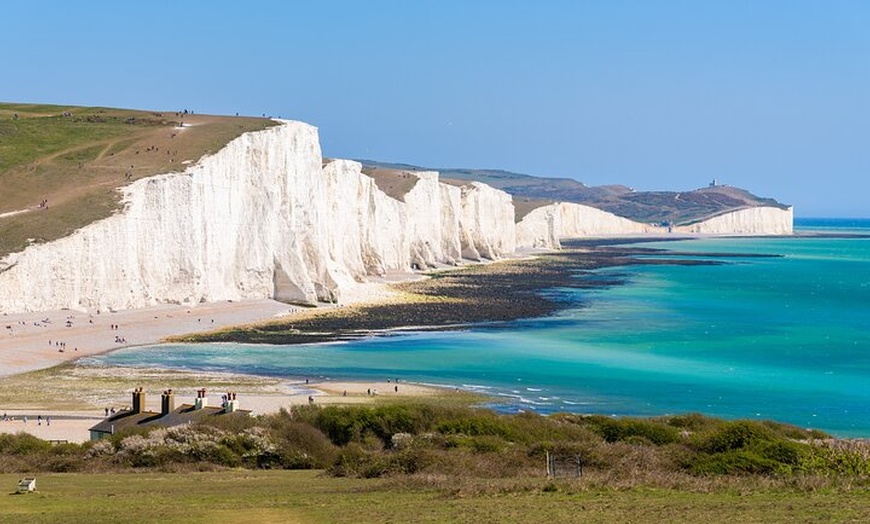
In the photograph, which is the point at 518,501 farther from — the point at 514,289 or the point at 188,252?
the point at 514,289

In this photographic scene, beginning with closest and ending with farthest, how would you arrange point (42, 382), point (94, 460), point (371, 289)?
point (94, 460), point (42, 382), point (371, 289)

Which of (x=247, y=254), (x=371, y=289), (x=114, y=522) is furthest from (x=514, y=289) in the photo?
(x=114, y=522)

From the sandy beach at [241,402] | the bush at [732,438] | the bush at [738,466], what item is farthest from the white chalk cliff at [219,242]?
the bush at [738,466]

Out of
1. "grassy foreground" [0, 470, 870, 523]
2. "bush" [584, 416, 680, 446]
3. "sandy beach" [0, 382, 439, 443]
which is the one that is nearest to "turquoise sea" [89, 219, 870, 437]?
"sandy beach" [0, 382, 439, 443]

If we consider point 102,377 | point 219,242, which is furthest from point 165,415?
point 219,242

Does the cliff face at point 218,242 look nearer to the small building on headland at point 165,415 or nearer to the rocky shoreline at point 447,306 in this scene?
the rocky shoreline at point 447,306
